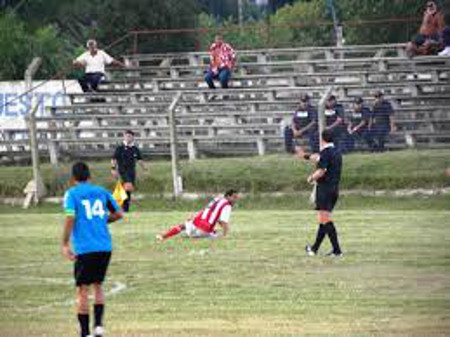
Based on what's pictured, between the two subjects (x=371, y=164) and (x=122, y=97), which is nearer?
(x=371, y=164)

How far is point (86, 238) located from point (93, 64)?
79.8 feet

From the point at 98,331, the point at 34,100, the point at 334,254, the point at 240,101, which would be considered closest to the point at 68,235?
the point at 98,331

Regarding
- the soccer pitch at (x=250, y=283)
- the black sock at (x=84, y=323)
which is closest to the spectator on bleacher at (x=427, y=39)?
the soccer pitch at (x=250, y=283)

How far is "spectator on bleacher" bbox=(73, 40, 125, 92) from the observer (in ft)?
127

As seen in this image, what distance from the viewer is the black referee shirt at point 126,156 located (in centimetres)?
3130

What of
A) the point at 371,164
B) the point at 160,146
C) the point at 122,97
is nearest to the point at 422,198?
the point at 371,164

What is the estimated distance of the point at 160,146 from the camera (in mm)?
35969

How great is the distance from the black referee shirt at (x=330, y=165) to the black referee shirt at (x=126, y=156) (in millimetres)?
10133

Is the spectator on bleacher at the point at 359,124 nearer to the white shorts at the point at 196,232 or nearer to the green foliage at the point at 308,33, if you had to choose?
the white shorts at the point at 196,232

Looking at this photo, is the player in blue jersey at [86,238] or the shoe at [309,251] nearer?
the player in blue jersey at [86,238]

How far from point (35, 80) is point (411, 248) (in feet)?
73.7

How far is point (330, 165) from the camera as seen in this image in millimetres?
21547

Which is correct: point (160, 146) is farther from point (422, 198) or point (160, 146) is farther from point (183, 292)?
point (183, 292)

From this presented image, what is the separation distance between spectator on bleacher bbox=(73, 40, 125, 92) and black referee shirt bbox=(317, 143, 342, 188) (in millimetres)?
17818
